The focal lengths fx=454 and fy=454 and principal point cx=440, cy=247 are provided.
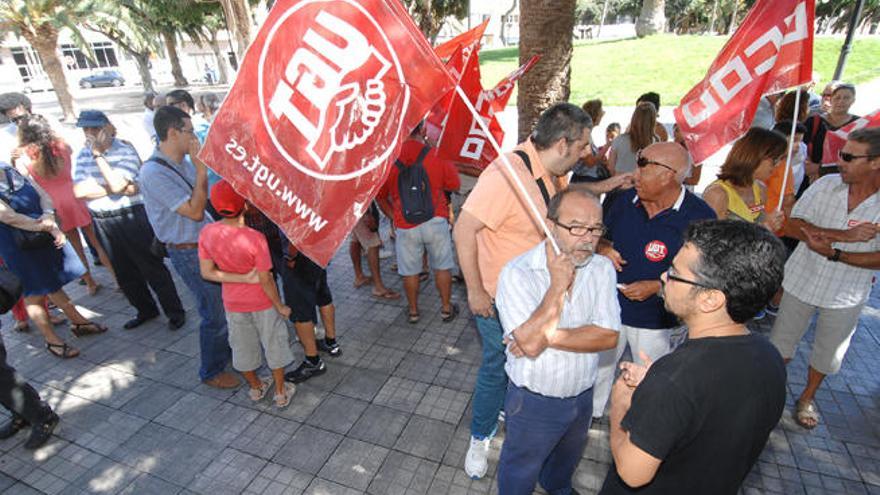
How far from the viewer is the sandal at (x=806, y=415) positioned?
3.30 m

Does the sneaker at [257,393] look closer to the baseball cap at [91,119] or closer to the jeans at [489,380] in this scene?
the jeans at [489,380]

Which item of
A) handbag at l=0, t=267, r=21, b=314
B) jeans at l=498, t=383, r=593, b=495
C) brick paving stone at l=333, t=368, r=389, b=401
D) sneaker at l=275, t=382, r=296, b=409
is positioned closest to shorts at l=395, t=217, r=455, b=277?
brick paving stone at l=333, t=368, r=389, b=401

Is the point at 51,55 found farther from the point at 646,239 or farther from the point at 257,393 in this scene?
the point at 646,239

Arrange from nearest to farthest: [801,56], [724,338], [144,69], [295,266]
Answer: [724,338] → [801,56] → [295,266] → [144,69]

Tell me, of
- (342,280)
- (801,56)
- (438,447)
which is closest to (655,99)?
(801,56)

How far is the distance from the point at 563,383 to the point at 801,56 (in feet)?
8.33

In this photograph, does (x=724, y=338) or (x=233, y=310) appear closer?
(x=724, y=338)

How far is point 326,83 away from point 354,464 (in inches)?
99.1

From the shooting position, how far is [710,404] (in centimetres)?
141

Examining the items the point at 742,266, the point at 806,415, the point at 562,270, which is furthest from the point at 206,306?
the point at 806,415

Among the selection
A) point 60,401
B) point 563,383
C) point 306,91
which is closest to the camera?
point 306,91

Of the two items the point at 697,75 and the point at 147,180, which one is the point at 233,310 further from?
the point at 697,75

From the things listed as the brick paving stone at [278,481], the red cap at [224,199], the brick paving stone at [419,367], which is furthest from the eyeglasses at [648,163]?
the brick paving stone at [278,481]

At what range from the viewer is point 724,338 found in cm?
147
